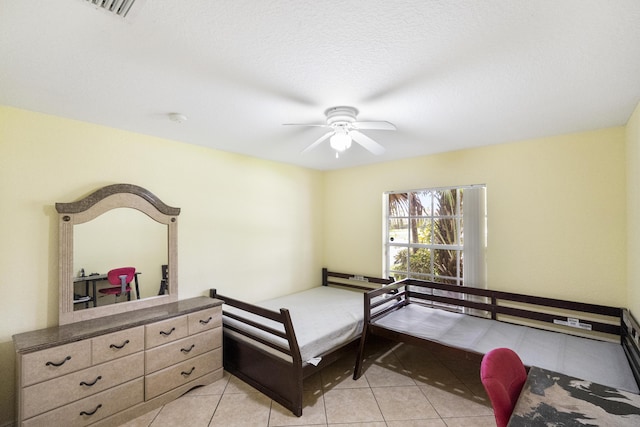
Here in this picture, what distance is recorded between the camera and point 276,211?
3.86m

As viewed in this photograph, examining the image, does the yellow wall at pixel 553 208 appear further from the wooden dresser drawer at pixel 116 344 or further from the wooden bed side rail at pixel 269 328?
the wooden dresser drawer at pixel 116 344

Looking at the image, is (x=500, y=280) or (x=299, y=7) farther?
(x=500, y=280)

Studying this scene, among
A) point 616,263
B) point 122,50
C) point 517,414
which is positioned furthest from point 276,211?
point 616,263

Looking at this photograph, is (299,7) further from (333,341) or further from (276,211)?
(276,211)

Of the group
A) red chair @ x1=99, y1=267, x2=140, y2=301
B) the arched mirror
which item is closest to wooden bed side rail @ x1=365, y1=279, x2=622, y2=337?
the arched mirror

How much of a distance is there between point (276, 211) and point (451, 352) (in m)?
2.55

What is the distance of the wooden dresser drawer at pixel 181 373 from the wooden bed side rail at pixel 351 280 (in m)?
2.04

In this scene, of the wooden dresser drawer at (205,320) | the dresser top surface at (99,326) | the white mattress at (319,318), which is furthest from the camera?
the wooden dresser drawer at (205,320)

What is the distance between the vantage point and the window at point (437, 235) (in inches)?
122

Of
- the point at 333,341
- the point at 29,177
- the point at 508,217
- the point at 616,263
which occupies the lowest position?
the point at 333,341

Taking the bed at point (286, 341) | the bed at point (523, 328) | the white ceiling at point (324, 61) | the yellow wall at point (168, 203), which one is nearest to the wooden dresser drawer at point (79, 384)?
the yellow wall at point (168, 203)

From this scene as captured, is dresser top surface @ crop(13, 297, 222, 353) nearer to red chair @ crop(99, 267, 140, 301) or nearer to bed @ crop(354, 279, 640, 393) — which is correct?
red chair @ crop(99, 267, 140, 301)

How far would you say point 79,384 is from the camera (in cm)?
190

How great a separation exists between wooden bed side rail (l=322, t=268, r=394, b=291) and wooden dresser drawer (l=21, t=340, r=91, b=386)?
9.78ft
